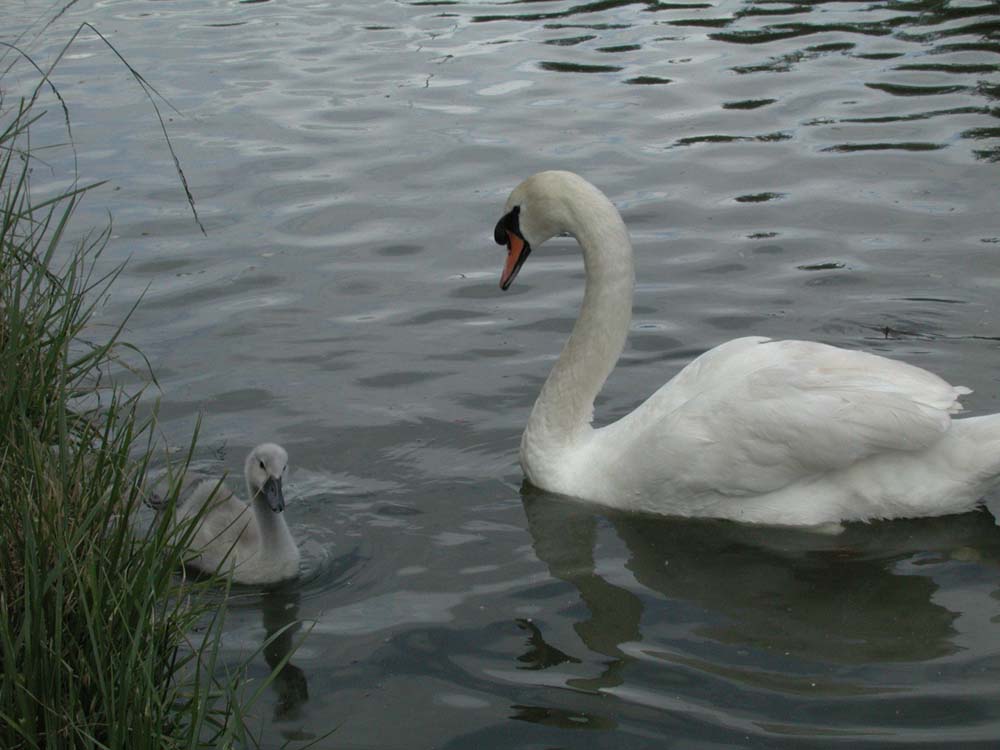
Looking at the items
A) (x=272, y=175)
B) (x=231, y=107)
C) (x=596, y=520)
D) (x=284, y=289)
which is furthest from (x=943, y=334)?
(x=231, y=107)

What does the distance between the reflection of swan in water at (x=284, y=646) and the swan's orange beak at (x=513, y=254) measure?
1921mm

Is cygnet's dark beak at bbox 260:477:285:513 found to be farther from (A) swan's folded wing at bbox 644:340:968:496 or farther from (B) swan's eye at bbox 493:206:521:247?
(B) swan's eye at bbox 493:206:521:247

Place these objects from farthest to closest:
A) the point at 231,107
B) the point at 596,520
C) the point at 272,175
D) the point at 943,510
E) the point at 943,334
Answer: the point at 231,107 < the point at 272,175 < the point at 943,334 < the point at 596,520 < the point at 943,510

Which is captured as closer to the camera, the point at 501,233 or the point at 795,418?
the point at 795,418

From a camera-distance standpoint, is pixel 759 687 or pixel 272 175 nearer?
pixel 759 687

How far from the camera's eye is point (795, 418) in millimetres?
5340

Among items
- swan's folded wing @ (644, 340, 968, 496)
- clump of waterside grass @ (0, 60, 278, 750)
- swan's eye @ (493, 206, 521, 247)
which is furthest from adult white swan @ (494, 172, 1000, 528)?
clump of waterside grass @ (0, 60, 278, 750)

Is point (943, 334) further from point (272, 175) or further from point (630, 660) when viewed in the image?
point (272, 175)

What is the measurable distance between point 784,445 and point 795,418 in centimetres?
11

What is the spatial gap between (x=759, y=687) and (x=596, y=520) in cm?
147

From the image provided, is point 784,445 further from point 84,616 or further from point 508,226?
point 84,616

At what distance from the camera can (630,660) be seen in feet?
15.0

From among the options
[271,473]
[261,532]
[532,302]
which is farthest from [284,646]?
[532,302]

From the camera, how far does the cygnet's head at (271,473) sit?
5082mm
